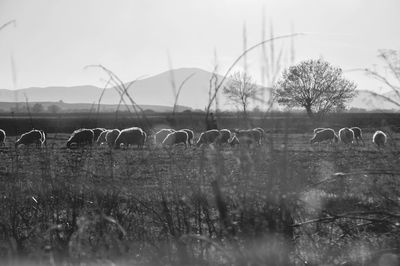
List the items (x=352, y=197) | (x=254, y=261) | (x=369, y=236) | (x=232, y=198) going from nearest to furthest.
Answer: (x=254, y=261) < (x=232, y=198) < (x=369, y=236) < (x=352, y=197)

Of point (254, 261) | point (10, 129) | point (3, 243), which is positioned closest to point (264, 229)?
point (254, 261)

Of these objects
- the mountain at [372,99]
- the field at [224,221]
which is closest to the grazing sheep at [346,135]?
the field at [224,221]

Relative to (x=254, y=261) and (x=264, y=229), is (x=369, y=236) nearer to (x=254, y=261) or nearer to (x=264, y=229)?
(x=264, y=229)

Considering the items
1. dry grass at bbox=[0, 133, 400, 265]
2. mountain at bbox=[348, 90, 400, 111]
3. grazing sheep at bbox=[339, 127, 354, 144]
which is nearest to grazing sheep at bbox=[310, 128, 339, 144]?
grazing sheep at bbox=[339, 127, 354, 144]

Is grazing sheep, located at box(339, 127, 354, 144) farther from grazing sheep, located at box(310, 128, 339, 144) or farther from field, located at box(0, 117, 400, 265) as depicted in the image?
field, located at box(0, 117, 400, 265)

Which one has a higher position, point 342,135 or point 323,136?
point 342,135

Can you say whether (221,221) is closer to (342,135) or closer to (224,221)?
(224,221)

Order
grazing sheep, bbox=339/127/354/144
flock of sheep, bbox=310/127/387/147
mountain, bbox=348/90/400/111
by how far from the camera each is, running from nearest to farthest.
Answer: mountain, bbox=348/90/400/111
grazing sheep, bbox=339/127/354/144
flock of sheep, bbox=310/127/387/147

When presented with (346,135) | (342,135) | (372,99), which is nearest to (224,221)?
(372,99)

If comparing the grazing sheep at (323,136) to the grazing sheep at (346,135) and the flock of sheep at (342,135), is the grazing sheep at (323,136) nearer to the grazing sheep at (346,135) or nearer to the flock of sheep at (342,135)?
the flock of sheep at (342,135)

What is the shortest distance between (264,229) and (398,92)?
1281 mm

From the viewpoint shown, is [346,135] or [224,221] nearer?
[224,221]

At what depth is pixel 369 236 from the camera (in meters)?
3.45

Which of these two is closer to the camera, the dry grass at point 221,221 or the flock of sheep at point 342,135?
the dry grass at point 221,221
